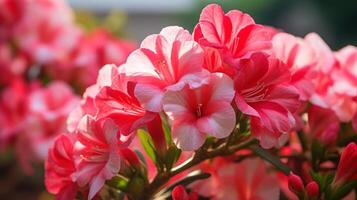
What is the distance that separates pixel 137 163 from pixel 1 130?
56 centimetres

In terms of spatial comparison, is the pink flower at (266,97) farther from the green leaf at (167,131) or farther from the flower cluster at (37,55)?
the flower cluster at (37,55)

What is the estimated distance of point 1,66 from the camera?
3.93 feet

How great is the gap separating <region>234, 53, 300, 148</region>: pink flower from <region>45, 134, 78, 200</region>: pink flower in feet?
0.52

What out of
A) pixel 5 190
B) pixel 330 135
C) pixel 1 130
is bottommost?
pixel 5 190

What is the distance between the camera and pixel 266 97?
575mm

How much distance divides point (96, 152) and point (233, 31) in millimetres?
143

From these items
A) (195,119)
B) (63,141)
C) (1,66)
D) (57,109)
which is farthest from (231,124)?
(1,66)

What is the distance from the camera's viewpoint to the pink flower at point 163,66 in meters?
0.54

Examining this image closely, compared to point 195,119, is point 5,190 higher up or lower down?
lower down

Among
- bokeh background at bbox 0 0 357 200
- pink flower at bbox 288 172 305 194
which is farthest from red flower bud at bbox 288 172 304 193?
bokeh background at bbox 0 0 357 200

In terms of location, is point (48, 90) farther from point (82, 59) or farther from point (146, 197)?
point (146, 197)

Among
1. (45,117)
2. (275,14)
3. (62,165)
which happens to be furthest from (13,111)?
(275,14)

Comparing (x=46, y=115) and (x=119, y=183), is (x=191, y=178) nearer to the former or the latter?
(x=119, y=183)

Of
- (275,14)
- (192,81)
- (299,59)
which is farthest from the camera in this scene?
(275,14)
